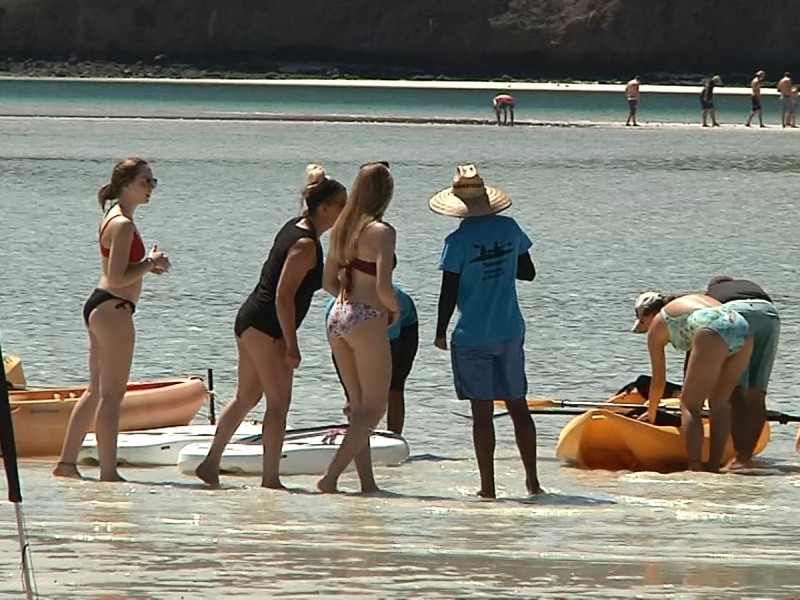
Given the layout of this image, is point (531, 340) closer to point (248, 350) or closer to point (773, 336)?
point (773, 336)

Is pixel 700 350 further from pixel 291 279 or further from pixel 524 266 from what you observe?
pixel 291 279

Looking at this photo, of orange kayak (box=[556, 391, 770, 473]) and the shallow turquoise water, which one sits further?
the shallow turquoise water

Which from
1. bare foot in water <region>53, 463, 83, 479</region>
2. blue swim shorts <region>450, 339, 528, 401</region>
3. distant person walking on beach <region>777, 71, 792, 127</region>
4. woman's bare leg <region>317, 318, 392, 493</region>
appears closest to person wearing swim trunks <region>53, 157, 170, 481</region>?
bare foot in water <region>53, 463, 83, 479</region>

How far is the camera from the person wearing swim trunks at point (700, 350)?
9797 millimetres

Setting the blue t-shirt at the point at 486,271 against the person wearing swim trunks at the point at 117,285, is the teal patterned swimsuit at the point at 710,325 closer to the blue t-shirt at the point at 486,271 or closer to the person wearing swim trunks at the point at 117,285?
the blue t-shirt at the point at 486,271

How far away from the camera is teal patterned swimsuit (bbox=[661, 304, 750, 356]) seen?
9.78 meters

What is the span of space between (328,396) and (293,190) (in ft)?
67.5

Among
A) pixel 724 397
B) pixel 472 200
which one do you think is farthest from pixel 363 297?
pixel 724 397

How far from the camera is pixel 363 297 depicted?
8844mm

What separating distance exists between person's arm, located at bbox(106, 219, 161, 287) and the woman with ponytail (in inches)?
19.7

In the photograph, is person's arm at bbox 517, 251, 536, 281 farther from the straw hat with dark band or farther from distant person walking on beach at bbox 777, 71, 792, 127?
distant person walking on beach at bbox 777, 71, 792, 127

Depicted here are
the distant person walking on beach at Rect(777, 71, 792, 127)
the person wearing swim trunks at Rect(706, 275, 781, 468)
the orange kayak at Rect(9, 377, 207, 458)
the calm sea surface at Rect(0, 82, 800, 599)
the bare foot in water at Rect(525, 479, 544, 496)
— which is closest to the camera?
the calm sea surface at Rect(0, 82, 800, 599)

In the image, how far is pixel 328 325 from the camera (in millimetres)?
8906

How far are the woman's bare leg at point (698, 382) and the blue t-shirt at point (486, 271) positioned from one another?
1.24 meters
